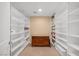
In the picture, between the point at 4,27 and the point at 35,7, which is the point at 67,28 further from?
the point at 4,27

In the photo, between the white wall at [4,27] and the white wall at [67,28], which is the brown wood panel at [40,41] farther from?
the white wall at [4,27]

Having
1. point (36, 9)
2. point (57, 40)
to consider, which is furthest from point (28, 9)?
point (57, 40)

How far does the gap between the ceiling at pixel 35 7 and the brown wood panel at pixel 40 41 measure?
239 mm

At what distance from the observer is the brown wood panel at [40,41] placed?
1.17 m

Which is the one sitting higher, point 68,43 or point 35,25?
point 35,25

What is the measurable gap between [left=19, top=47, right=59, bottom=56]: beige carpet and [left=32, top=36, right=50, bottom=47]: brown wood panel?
1.8 inches

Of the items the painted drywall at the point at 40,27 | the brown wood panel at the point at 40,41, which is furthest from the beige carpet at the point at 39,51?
the painted drywall at the point at 40,27

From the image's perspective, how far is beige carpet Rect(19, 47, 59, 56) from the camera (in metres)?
1.16

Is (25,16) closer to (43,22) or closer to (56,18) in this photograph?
(43,22)

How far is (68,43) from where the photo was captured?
1115 millimetres

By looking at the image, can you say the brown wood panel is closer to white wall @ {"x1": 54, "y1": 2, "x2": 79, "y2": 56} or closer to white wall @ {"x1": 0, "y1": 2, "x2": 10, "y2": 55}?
white wall @ {"x1": 54, "y1": 2, "x2": 79, "y2": 56}

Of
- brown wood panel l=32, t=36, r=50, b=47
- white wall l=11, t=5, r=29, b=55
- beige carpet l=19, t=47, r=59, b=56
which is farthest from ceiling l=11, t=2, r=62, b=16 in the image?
beige carpet l=19, t=47, r=59, b=56

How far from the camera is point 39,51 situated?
1.18 meters

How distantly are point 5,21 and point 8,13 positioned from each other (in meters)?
0.08
